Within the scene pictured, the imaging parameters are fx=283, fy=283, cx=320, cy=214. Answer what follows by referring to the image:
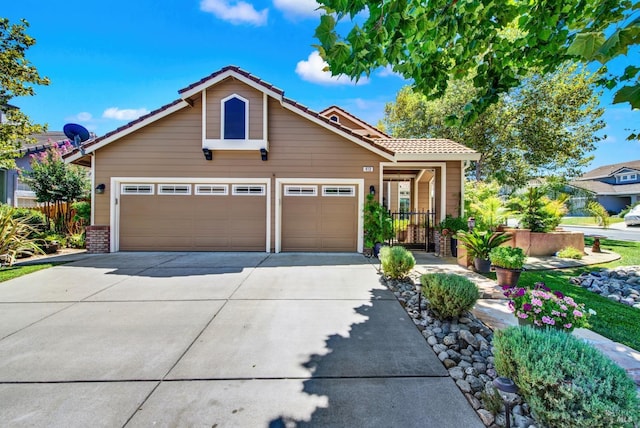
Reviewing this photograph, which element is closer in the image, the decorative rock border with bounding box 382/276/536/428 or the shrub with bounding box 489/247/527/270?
the decorative rock border with bounding box 382/276/536/428

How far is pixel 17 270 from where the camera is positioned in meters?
6.87

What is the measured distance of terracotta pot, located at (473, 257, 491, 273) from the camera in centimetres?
677

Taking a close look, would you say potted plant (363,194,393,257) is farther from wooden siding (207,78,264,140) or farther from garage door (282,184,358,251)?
wooden siding (207,78,264,140)

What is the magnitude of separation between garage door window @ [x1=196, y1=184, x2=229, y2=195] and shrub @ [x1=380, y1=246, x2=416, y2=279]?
6169 millimetres

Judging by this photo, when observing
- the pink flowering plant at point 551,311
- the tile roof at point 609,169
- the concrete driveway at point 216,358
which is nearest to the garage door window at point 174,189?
the concrete driveway at point 216,358

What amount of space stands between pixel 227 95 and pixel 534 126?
16.1m

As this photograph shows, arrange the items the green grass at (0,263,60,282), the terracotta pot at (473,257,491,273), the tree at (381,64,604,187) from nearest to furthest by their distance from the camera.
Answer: the green grass at (0,263,60,282), the terracotta pot at (473,257,491,273), the tree at (381,64,604,187)

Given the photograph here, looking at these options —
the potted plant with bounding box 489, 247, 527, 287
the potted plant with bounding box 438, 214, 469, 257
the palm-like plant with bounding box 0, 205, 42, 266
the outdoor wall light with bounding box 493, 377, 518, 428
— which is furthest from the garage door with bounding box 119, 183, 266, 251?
the outdoor wall light with bounding box 493, 377, 518, 428

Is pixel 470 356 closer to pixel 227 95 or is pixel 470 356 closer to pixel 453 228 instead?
pixel 453 228

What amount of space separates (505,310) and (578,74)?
1743 centimetres

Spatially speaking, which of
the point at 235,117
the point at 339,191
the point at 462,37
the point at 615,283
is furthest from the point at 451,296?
the point at 235,117

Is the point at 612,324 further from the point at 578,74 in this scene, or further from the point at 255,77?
the point at 578,74

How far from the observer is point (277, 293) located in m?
5.27

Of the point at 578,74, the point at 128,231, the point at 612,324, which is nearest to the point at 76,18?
the point at 128,231
